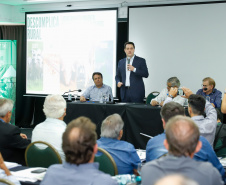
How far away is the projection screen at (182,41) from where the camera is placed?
6.30m

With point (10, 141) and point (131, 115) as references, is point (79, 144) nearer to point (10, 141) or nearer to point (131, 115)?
point (10, 141)

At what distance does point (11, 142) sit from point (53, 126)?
36 cm

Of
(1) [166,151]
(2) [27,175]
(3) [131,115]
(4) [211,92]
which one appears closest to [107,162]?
(1) [166,151]

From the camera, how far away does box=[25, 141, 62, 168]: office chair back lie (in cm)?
241

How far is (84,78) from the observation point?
7203 millimetres

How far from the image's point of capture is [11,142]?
2.77m

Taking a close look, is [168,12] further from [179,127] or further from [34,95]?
[179,127]

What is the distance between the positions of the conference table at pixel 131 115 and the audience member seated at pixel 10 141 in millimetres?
2202

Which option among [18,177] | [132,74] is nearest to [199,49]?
[132,74]

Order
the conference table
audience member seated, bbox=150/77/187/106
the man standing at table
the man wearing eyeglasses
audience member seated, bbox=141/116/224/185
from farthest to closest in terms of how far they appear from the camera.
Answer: the man standing at table → the man wearing eyeglasses → audience member seated, bbox=150/77/187/106 → the conference table → audience member seated, bbox=141/116/224/185

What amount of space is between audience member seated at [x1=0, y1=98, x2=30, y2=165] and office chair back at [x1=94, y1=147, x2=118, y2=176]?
862 mm

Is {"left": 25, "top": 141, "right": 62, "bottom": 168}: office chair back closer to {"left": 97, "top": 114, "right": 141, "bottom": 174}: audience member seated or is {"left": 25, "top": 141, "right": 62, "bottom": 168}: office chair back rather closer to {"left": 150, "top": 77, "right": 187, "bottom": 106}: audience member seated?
{"left": 97, "top": 114, "right": 141, "bottom": 174}: audience member seated

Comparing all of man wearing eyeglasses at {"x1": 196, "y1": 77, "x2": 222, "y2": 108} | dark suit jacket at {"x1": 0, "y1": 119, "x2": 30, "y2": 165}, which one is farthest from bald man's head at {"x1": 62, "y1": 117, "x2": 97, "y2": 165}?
man wearing eyeglasses at {"x1": 196, "y1": 77, "x2": 222, "y2": 108}

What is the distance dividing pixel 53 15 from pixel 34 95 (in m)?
1.76
